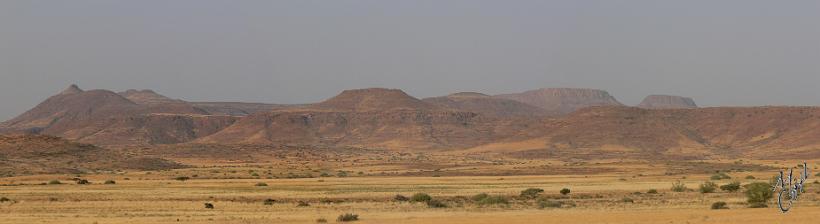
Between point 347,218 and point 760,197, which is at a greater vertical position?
point 760,197

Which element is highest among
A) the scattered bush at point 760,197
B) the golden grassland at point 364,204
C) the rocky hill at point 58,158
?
the rocky hill at point 58,158

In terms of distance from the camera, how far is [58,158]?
336 feet

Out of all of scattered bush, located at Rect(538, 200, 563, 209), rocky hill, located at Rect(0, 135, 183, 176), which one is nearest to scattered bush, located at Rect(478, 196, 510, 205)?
scattered bush, located at Rect(538, 200, 563, 209)

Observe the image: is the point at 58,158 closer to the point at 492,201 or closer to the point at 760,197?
the point at 492,201

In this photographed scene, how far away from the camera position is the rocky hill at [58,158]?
312ft

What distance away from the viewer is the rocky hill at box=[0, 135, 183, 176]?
94994 mm

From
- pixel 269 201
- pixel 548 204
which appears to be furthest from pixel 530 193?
pixel 269 201

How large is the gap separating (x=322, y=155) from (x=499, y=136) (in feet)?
164

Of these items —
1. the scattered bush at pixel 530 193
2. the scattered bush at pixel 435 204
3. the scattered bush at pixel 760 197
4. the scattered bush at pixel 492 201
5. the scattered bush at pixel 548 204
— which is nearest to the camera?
the scattered bush at pixel 760 197

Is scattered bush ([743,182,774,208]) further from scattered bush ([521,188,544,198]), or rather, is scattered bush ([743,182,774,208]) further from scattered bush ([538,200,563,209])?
scattered bush ([521,188,544,198])

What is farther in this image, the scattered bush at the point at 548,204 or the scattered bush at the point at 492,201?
the scattered bush at the point at 492,201

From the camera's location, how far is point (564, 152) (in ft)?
499

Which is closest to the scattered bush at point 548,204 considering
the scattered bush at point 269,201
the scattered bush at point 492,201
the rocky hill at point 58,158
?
the scattered bush at point 492,201

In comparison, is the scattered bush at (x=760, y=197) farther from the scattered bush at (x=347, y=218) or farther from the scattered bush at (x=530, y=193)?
the scattered bush at (x=347, y=218)
